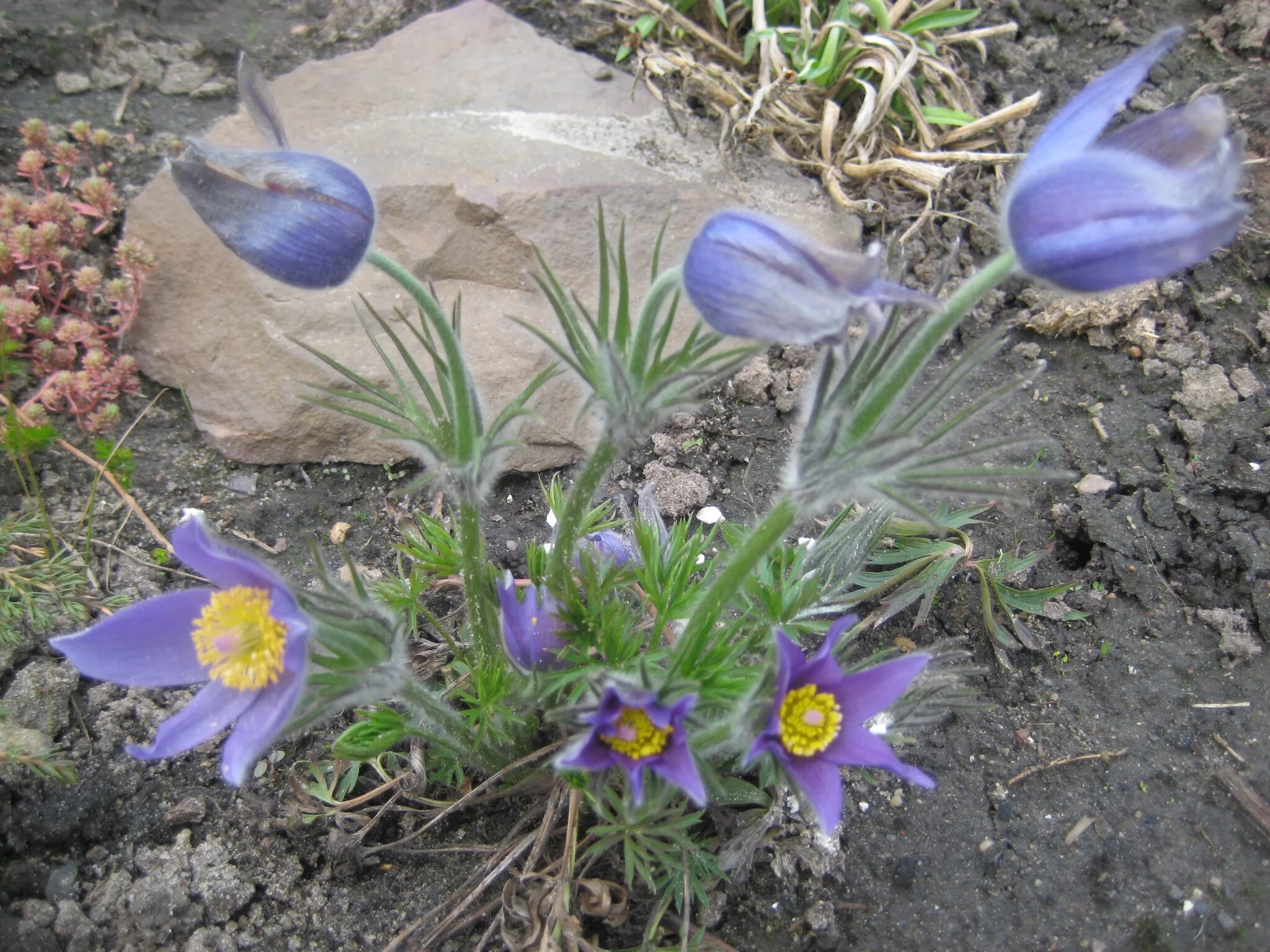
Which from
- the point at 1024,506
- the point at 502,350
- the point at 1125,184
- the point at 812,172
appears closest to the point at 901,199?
the point at 812,172

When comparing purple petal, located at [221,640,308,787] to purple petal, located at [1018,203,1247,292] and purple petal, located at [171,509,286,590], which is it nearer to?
purple petal, located at [171,509,286,590]

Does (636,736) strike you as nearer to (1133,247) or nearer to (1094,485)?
(1133,247)

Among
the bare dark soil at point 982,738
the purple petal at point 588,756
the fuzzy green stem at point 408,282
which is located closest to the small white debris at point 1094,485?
the bare dark soil at point 982,738

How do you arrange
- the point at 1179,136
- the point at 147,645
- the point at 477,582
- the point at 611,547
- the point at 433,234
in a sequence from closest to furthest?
the point at 1179,136, the point at 147,645, the point at 477,582, the point at 611,547, the point at 433,234

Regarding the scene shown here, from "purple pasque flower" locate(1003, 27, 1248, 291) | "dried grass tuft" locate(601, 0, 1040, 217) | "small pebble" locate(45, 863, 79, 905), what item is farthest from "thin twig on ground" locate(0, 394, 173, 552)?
"purple pasque flower" locate(1003, 27, 1248, 291)

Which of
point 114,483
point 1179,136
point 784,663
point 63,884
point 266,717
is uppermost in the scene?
point 1179,136

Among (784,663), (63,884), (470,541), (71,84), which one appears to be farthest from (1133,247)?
(71,84)

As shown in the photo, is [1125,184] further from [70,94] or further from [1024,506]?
[70,94]
